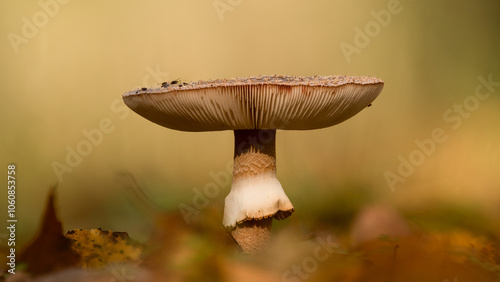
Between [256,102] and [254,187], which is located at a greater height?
[256,102]

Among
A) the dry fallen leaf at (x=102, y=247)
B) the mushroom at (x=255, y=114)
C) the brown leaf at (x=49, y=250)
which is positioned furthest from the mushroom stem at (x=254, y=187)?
the brown leaf at (x=49, y=250)

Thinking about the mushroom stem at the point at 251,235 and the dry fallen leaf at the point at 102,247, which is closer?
the dry fallen leaf at the point at 102,247

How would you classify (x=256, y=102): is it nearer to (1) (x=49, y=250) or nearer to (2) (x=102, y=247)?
(2) (x=102, y=247)

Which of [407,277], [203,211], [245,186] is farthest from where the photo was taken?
[203,211]

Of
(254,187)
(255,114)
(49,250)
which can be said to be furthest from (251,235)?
(49,250)

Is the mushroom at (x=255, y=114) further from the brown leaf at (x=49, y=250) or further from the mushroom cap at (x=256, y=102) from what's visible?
the brown leaf at (x=49, y=250)

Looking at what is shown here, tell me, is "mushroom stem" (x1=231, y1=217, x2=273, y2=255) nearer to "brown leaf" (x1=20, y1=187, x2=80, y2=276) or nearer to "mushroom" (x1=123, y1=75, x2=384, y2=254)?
"mushroom" (x1=123, y1=75, x2=384, y2=254)

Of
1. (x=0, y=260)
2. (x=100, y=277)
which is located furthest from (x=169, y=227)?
(x=0, y=260)

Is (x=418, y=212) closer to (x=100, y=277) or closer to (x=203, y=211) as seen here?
(x=203, y=211)
